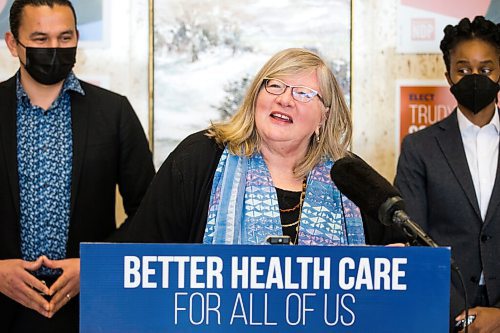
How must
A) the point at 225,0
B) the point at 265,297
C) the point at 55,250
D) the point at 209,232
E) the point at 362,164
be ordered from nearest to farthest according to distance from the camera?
the point at 265,297 < the point at 362,164 < the point at 209,232 < the point at 55,250 < the point at 225,0

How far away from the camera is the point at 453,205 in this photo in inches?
118

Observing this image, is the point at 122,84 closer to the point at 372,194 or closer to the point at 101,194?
the point at 101,194

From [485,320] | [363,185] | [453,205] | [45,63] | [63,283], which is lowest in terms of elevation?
[485,320]

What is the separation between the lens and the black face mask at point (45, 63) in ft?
9.32

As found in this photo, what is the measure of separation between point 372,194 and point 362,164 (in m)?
0.14

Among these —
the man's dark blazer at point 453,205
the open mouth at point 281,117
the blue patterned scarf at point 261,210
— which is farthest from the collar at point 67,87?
the man's dark blazer at point 453,205

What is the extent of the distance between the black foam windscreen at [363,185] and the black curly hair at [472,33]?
5.27 ft

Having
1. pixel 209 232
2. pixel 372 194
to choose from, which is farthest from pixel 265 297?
pixel 209 232

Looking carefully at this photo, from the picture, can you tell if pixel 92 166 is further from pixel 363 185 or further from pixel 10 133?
pixel 363 185

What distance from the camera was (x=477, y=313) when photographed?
2.85 metres

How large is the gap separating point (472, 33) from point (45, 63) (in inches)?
68.4

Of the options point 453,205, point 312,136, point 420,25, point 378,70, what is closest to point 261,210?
point 312,136

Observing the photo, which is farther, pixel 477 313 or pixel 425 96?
pixel 425 96

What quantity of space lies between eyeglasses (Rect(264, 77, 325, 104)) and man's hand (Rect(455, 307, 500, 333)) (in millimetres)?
1107
